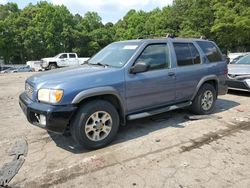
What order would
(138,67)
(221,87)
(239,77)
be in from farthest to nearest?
(239,77) < (221,87) < (138,67)

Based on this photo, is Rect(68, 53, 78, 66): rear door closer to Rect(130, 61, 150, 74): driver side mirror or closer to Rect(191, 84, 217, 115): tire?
Rect(191, 84, 217, 115): tire

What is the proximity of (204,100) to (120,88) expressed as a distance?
259cm

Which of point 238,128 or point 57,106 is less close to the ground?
point 57,106

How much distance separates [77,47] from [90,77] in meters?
53.2

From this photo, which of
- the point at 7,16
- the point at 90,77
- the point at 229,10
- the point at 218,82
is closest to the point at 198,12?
the point at 229,10

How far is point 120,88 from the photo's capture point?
14.7 ft

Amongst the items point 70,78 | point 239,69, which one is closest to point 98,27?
point 239,69

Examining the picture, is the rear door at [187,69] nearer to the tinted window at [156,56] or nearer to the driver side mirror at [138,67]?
the tinted window at [156,56]

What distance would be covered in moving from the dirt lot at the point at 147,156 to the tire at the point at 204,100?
0.37 m

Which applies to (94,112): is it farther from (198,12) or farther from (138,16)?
(138,16)

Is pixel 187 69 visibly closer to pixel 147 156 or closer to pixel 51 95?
pixel 147 156

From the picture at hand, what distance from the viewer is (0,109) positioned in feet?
22.9

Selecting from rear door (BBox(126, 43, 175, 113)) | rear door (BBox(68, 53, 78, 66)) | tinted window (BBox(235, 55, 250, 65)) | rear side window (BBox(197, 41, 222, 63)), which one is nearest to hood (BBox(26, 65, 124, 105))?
rear door (BBox(126, 43, 175, 113))

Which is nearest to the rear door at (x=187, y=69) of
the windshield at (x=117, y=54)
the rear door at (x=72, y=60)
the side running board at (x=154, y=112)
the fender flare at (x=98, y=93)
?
the side running board at (x=154, y=112)
